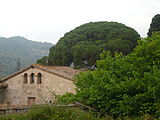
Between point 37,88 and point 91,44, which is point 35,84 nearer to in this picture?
point 37,88

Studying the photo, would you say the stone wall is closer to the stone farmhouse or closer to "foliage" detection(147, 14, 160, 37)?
the stone farmhouse

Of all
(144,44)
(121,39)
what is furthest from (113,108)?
(121,39)

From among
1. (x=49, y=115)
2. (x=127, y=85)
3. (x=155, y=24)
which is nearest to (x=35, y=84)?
(x=127, y=85)

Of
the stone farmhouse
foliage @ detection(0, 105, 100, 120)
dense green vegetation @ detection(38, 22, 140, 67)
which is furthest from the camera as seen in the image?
dense green vegetation @ detection(38, 22, 140, 67)

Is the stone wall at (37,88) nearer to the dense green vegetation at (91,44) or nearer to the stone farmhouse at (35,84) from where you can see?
the stone farmhouse at (35,84)

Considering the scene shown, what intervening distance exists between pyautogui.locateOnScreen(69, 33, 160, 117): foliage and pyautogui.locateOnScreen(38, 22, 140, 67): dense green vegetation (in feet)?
48.8

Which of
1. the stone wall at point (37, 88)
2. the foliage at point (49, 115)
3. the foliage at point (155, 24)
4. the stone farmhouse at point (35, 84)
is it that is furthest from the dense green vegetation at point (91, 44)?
the foliage at point (49, 115)

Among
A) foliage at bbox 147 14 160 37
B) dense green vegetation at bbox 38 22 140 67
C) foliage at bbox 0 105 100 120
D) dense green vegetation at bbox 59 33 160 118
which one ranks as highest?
foliage at bbox 147 14 160 37

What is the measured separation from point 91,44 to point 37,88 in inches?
364

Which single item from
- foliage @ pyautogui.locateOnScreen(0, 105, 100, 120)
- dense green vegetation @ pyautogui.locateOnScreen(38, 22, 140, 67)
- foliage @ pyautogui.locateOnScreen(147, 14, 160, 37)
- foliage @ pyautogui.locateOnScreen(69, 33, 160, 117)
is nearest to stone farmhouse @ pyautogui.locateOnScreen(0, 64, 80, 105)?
dense green vegetation @ pyautogui.locateOnScreen(38, 22, 140, 67)

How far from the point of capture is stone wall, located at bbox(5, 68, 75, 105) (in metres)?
17.5

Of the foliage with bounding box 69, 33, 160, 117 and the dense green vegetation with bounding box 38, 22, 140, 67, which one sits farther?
the dense green vegetation with bounding box 38, 22, 140, 67

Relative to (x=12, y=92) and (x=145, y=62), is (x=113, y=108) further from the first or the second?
(x=12, y=92)

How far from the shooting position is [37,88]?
19062 mm
